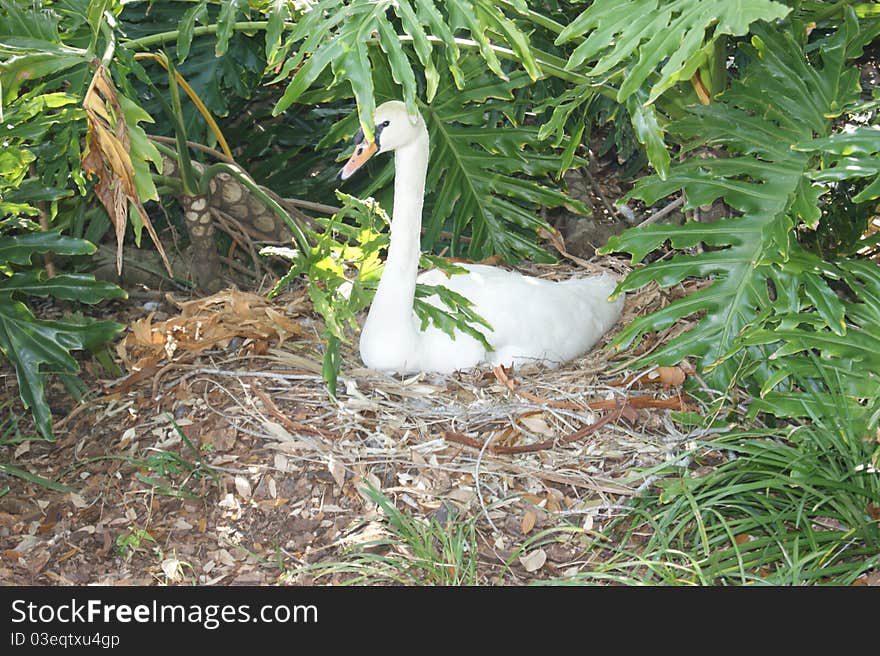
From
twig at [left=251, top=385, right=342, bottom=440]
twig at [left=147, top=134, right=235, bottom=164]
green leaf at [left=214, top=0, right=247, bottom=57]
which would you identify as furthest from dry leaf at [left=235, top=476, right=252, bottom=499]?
twig at [left=147, top=134, right=235, bottom=164]

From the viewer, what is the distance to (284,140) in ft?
15.9

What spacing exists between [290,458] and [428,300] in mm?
803

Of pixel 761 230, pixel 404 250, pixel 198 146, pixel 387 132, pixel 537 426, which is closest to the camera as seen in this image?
pixel 761 230

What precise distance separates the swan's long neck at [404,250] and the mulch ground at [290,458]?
8.4 inches

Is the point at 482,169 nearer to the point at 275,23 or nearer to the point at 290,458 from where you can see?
the point at 275,23

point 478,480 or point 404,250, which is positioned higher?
point 404,250

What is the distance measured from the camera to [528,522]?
3045 millimetres

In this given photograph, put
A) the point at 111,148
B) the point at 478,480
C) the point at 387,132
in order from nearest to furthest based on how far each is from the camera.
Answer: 1. the point at 111,148
2. the point at 478,480
3. the point at 387,132

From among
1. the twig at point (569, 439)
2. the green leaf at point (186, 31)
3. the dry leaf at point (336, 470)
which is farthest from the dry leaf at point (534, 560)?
the green leaf at point (186, 31)

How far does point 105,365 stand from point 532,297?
4.86ft

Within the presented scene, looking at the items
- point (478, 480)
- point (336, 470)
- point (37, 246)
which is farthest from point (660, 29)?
point (37, 246)
